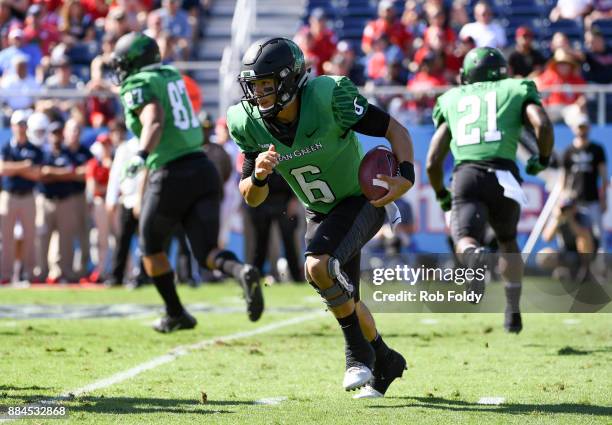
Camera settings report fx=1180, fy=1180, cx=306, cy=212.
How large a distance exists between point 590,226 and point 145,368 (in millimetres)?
7947

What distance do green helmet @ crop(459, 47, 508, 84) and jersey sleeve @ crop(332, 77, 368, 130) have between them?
2669mm

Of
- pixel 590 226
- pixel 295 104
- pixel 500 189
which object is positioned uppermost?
pixel 295 104

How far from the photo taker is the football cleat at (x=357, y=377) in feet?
17.0

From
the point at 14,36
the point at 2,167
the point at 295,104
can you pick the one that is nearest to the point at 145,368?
the point at 295,104

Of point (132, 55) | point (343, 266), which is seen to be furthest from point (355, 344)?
point (132, 55)

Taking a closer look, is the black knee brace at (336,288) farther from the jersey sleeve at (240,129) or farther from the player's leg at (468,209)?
the player's leg at (468,209)

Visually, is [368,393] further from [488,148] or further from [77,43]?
[77,43]

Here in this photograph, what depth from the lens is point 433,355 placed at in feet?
23.0

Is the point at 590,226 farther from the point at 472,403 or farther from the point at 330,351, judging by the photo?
the point at 472,403

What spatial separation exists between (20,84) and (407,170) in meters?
10.0

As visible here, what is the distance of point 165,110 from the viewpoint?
313 inches

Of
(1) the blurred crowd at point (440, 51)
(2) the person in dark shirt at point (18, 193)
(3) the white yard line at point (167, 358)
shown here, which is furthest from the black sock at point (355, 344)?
(2) the person in dark shirt at point (18, 193)

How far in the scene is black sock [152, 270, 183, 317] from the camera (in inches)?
318

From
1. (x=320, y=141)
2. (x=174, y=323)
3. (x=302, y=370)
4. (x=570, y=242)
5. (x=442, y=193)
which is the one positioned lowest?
(x=570, y=242)
